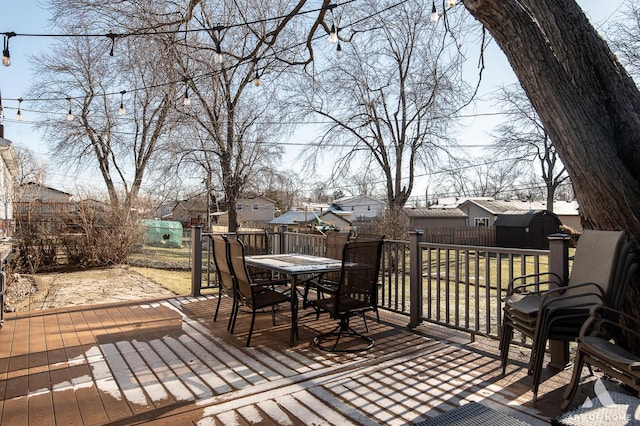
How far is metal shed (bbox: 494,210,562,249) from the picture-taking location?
20.1 meters

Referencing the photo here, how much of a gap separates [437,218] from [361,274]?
77.0 ft

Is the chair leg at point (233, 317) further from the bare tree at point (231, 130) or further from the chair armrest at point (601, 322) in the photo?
the bare tree at point (231, 130)

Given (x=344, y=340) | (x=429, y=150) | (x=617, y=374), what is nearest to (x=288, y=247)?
(x=344, y=340)

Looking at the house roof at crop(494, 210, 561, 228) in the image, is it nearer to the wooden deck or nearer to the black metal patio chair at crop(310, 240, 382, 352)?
the wooden deck

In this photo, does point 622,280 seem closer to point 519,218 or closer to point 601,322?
point 601,322

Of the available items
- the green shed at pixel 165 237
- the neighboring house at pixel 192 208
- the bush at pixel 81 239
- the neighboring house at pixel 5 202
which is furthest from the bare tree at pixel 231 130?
the green shed at pixel 165 237

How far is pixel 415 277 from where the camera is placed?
407 centimetres

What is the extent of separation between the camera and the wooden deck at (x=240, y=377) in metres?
2.36

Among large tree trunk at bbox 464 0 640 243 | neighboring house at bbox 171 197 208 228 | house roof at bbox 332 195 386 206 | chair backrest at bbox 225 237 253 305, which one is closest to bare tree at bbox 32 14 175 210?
neighboring house at bbox 171 197 208 228

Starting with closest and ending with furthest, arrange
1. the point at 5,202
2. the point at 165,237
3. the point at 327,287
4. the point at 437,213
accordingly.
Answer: the point at 327,287
the point at 5,202
the point at 165,237
the point at 437,213

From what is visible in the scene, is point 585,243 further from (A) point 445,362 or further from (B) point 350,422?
(B) point 350,422

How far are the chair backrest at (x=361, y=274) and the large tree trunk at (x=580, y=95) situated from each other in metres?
1.67

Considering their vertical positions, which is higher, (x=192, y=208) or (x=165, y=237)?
(x=192, y=208)

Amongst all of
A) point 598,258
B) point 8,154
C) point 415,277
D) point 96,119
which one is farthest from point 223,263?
point 96,119
